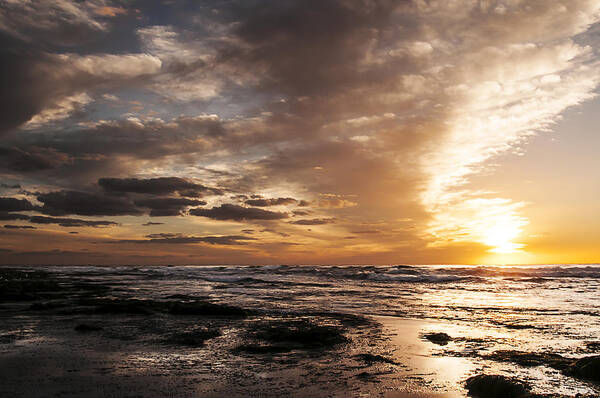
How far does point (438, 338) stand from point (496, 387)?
460cm

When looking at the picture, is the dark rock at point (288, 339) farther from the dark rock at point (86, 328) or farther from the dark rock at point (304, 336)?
the dark rock at point (86, 328)

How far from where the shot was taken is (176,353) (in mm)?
8789

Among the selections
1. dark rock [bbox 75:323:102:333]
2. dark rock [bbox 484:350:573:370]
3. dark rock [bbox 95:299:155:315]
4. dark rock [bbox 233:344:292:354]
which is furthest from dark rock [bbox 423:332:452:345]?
dark rock [bbox 95:299:155:315]

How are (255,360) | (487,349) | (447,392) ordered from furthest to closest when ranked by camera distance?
(487,349) → (255,360) → (447,392)

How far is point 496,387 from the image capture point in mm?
6254

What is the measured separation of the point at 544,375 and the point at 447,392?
7.81 ft

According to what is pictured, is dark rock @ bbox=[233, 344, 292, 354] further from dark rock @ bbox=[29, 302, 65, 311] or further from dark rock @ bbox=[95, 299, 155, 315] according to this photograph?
dark rock @ bbox=[29, 302, 65, 311]

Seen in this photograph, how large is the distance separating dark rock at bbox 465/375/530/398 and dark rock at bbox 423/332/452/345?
12.1 ft

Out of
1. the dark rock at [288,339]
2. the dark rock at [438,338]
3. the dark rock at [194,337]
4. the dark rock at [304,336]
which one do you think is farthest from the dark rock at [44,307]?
the dark rock at [438,338]

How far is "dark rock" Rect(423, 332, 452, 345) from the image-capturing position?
10.3 m

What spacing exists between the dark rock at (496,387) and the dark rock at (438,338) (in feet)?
12.1

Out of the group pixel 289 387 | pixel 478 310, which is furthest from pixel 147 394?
pixel 478 310

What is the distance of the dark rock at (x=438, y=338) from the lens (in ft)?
33.9

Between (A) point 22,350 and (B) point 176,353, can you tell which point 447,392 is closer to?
(B) point 176,353
